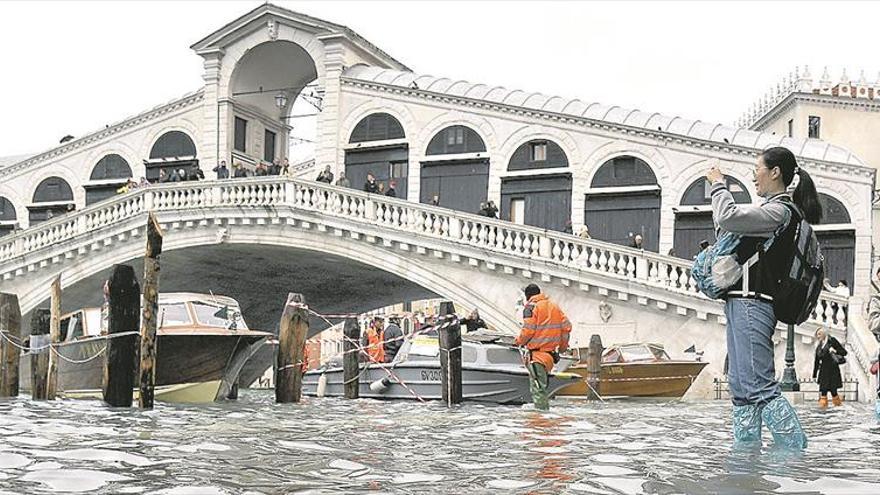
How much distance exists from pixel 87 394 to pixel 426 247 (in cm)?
892

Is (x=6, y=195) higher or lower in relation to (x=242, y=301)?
higher

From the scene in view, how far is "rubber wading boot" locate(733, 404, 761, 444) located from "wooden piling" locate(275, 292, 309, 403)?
9968 mm

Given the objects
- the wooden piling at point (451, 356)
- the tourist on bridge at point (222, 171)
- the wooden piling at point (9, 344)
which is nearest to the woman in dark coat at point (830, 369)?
the wooden piling at point (451, 356)

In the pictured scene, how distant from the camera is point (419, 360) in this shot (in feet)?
57.6

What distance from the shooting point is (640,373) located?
19.7 m

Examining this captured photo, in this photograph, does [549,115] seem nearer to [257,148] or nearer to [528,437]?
[257,148]

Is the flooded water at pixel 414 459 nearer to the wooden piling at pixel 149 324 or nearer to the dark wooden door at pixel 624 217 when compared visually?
the wooden piling at pixel 149 324

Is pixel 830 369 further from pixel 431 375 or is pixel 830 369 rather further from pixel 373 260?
pixel 373 260

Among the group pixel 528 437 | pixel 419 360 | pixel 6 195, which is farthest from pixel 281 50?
pixel 528 437

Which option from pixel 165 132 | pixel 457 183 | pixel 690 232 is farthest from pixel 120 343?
pixel 165 132

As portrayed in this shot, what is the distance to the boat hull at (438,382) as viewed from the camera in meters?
15.8

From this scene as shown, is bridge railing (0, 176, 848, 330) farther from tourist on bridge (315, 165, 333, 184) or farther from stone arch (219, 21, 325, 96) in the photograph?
stone arch (219, 21, 325, 96)

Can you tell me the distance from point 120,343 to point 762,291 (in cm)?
797

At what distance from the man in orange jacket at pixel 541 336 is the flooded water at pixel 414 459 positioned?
241cm
